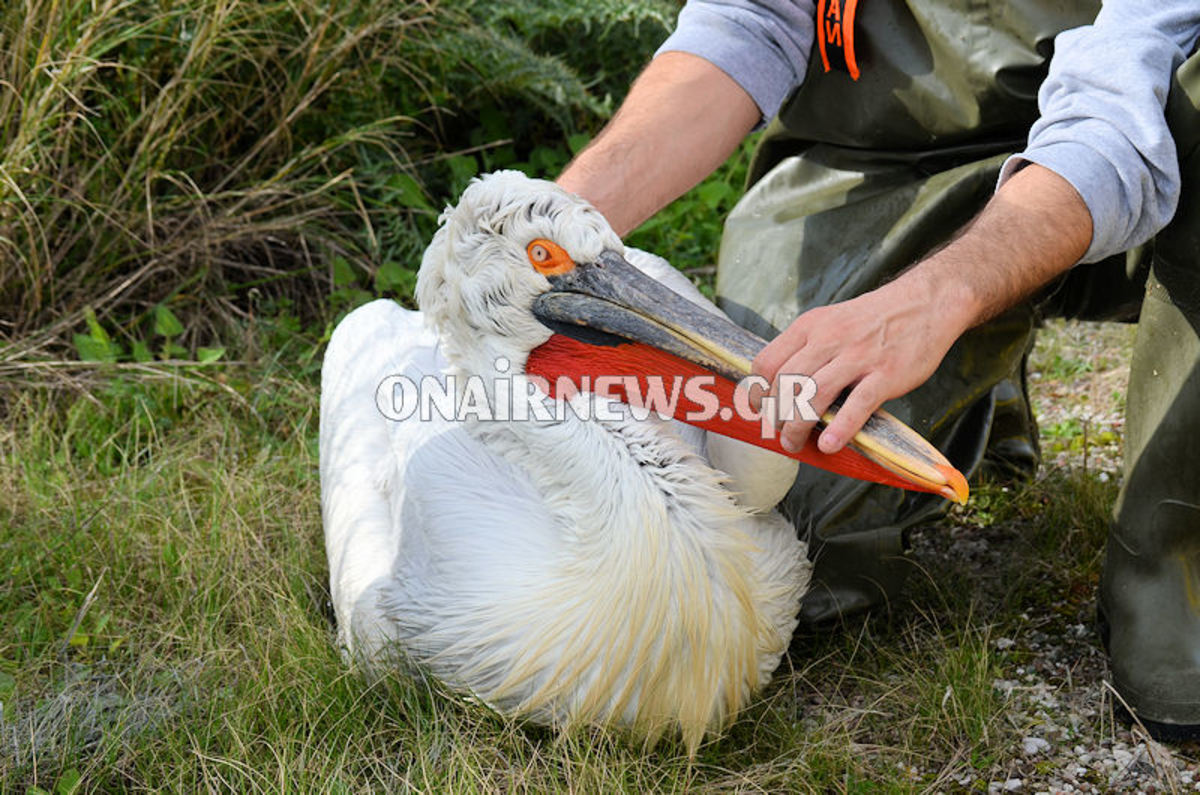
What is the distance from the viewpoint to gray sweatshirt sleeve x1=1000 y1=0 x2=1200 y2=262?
2639 millimetres

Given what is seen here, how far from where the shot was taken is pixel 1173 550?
10.1 ft

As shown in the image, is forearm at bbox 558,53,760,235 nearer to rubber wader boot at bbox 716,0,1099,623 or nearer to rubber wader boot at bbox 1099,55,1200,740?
rubber wader boot at bbox 716,0,1099,623

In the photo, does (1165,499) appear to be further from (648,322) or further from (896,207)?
(648,322)

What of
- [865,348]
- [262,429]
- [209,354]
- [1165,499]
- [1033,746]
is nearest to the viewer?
[865,348]

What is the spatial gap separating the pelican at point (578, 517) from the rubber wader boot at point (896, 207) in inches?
13.8

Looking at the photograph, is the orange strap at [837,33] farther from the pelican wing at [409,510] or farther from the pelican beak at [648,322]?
the pelican wing at [409,510]

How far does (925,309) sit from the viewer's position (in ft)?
7.95

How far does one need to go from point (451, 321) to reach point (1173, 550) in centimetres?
172

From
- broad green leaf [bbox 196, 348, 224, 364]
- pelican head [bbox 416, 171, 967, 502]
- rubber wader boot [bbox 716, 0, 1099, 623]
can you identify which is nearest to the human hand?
pelican head [bbox 416, 171, 967, 502]

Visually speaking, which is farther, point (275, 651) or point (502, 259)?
point (275, 651)

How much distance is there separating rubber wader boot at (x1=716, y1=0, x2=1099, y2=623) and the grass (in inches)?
9.5

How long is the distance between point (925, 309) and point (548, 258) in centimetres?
77

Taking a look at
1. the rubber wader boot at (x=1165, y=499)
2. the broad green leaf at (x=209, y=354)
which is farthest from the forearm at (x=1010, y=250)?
the broad green leaf at (x=209, y=354)

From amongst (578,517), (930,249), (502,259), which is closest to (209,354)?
(502,259)
